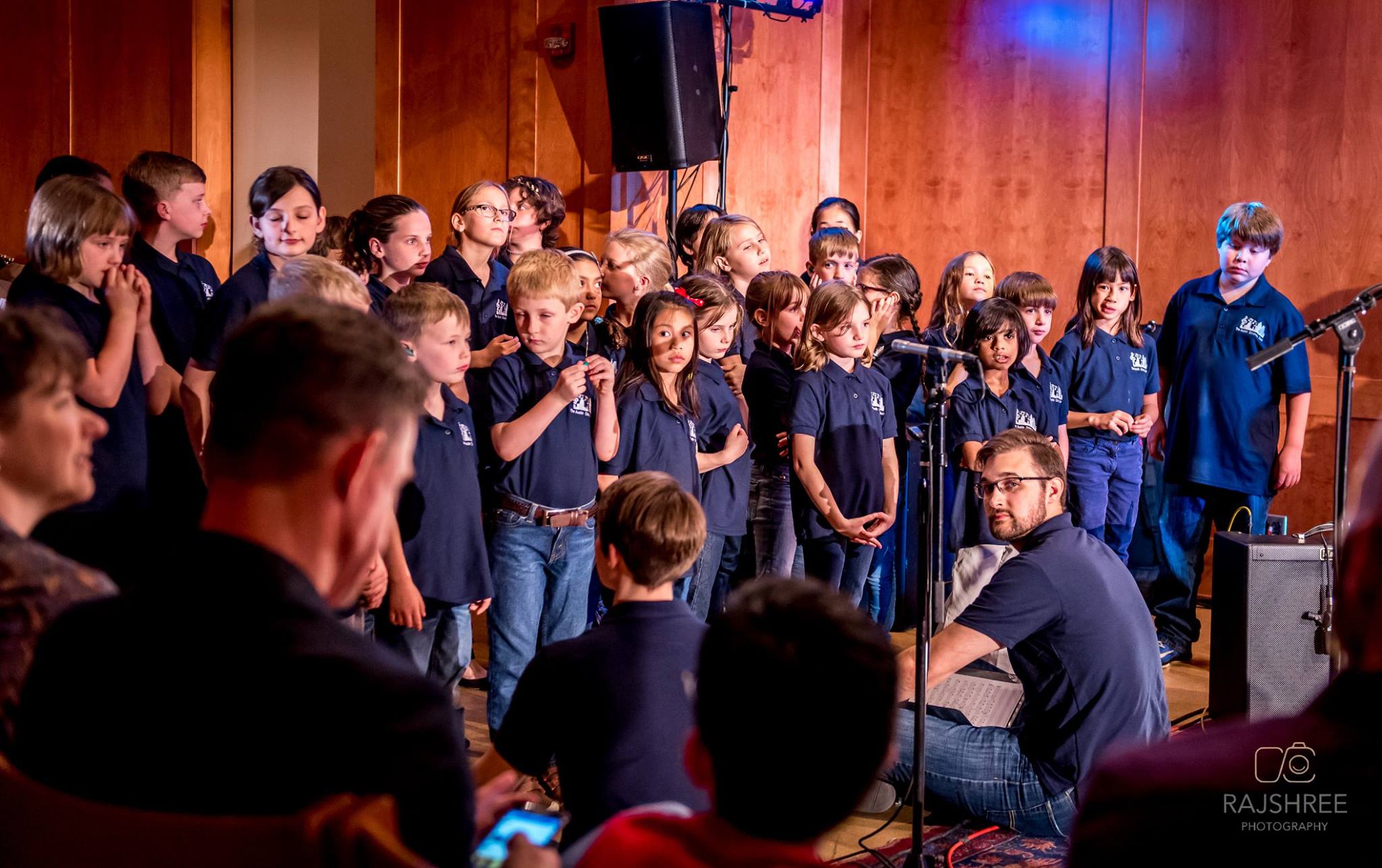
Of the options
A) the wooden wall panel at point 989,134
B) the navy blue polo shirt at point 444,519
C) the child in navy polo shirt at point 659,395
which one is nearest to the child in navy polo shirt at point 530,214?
the child in navy polo shirt at point 659,395

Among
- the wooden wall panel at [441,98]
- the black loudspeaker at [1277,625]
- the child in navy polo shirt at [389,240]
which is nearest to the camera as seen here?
the black loudspeaker at [1277,625]

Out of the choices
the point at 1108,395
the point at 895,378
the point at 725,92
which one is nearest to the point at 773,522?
the point at 895,378

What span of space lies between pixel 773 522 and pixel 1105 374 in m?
1.49

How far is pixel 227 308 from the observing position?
322cm

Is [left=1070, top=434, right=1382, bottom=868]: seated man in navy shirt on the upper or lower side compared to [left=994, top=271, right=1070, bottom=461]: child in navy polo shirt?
lower

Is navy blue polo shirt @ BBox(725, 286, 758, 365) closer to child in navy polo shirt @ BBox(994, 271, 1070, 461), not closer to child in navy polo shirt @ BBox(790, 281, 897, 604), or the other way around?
child in navy polo shirt @ BBox(790, 281, 897, 604)

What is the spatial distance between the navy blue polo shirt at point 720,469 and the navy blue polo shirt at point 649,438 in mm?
276

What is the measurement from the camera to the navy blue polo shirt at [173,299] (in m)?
3.54

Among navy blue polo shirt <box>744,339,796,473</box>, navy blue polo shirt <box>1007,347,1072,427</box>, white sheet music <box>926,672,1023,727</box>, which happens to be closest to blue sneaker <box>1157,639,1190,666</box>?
navy blue polo shirt <box>1007,347,1072,427</box>

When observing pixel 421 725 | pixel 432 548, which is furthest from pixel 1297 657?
pixel 421 725

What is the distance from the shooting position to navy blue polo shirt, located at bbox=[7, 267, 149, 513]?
9.66ft

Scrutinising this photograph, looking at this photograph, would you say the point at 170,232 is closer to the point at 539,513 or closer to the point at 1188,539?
the point at 539,513

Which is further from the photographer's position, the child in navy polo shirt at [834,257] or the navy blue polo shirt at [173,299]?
the child in navy polo shirt at [834,257]

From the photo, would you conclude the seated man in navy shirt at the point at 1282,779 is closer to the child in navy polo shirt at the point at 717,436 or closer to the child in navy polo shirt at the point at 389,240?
the child in navy polo shirt at the point at 717,436
